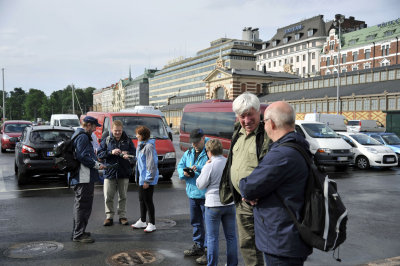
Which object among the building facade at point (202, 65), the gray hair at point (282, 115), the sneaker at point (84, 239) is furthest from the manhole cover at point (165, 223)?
the building facade at point (202, 65)

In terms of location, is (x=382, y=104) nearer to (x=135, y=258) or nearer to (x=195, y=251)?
(x=195, y=251)

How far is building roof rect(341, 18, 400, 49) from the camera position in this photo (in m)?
65.6

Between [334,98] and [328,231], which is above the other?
[334,98]

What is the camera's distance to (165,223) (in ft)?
22.8

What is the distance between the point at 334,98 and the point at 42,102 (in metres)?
116

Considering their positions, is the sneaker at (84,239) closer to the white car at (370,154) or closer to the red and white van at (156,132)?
the red and white van at (156,132)

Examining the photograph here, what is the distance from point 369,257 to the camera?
5.27 metres

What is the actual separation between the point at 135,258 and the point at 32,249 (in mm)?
1595

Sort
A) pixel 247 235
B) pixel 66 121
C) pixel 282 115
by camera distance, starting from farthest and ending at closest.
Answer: pixel 66 121, pixel 247 235, pixel 282 115

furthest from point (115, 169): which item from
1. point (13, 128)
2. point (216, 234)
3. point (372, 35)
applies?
point (372, 35)

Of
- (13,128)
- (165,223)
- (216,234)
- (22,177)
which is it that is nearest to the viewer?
(216,234)

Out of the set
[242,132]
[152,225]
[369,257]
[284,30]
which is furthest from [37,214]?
[284,30]

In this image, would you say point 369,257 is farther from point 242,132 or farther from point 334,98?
point 334,98

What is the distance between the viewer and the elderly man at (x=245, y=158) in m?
3.45
